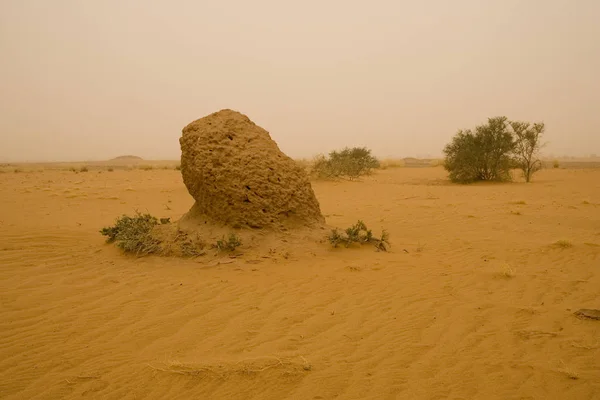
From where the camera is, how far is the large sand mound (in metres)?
6.02

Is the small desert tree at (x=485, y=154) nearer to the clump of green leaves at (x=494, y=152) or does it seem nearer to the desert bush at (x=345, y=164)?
the clump of green leaves at (x=494, y=152)

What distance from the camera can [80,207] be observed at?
11.4 metres

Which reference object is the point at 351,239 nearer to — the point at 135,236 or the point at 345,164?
the point at 135,236

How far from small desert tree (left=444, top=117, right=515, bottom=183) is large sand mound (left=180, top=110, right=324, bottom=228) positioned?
584 inches

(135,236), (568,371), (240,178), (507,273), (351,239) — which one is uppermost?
(240,178)

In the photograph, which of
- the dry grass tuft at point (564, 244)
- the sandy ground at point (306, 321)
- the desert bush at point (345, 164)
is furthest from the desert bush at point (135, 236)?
the desert bush at point (345, 164)

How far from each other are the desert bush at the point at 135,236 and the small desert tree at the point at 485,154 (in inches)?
632

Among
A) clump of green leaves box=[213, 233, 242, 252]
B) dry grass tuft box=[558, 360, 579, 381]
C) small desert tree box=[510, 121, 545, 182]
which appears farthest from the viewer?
small desert tree box=[510, 121, 545, 182]

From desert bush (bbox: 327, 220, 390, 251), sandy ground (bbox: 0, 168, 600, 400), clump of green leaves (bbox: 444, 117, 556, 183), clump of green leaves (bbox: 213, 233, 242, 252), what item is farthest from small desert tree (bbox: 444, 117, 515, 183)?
clump of green leaves (bbox: 213, 233, 242, 252)

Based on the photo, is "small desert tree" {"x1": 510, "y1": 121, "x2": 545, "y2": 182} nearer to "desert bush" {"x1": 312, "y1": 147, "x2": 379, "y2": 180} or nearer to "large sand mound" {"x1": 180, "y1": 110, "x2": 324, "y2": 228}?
"desert bush" {"x1": 312, "y1": 147, "x2": 379, "y2": 180}

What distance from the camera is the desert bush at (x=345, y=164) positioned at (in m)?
19.7

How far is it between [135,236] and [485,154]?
55.6 ft

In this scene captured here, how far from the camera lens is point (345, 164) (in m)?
20.6

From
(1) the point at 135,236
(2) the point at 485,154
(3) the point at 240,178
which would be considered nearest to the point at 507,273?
(3) the point at 240,178
